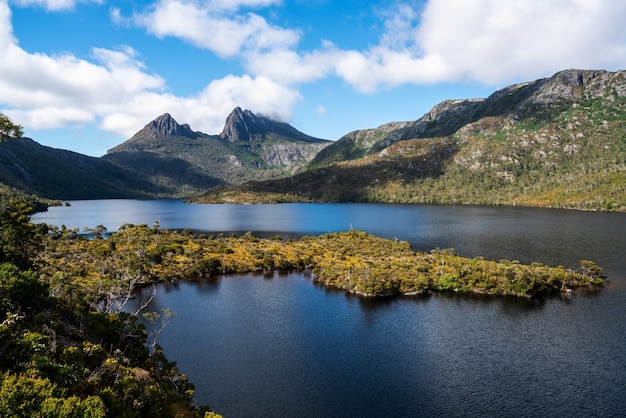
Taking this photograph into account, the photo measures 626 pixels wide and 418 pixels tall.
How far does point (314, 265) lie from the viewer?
467ft

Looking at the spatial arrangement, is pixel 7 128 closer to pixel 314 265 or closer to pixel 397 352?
pixel 397 352

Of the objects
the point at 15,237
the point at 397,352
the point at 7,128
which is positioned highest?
the point at 7,128

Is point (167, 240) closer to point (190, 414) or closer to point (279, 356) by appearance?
point (279, 356)

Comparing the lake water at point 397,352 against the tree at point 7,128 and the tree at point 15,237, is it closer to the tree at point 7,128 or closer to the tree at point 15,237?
the tree at point 15,237

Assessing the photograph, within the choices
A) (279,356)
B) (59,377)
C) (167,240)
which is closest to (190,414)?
(59,377)

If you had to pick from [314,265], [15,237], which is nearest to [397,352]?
[15,237]

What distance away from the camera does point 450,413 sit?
165ft

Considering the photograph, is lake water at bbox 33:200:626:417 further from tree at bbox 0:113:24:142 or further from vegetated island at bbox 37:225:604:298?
tree at bbox 0:113:24:142

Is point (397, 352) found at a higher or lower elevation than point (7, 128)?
lower

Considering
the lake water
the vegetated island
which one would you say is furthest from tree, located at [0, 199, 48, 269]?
the lake water

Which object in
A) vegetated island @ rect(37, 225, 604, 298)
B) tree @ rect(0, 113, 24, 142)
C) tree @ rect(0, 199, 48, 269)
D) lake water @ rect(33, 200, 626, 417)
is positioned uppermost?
tree @ rect(0, 113, 24, 142)

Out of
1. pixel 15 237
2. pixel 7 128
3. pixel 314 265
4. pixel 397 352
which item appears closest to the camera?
pixel 7 128

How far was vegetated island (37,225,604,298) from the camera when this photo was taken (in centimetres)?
10444

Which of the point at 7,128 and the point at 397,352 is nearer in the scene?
the point at 7,128
